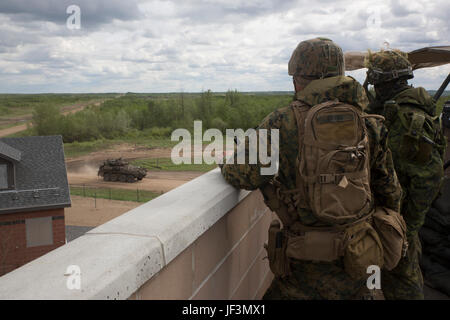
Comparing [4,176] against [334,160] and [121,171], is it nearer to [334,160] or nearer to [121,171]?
[121,171]

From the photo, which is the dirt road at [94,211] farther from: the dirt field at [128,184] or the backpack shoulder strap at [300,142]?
the backpack shoulder strap at [300,142]

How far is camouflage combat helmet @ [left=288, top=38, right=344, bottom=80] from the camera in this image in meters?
1.88

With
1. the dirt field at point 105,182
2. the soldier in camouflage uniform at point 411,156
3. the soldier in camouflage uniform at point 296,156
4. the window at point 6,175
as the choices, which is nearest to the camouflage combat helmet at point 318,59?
the soldier in camouflage uniform at point 296,156

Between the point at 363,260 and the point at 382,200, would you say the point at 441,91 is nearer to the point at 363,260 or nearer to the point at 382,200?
the point at 382,200

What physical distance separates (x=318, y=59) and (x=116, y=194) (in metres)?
32.8

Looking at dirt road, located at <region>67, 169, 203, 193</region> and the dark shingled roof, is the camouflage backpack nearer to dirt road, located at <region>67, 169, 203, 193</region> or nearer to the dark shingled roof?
the dark shingled roof

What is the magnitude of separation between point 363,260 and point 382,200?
427 mm

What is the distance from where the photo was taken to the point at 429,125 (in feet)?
9.36

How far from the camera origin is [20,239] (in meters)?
16.2

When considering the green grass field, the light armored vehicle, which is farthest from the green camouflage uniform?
the light armored vehicle

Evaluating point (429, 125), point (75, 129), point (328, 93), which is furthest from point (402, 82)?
point (75, 129)

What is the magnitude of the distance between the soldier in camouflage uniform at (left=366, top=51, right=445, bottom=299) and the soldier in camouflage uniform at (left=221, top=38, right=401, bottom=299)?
869mm

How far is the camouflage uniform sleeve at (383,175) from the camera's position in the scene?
194 cm

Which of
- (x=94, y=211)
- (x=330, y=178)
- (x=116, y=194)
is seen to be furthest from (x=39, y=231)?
(x=330, y=178)
